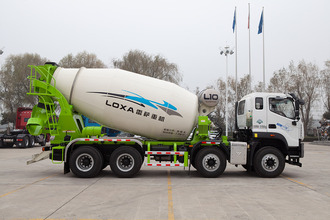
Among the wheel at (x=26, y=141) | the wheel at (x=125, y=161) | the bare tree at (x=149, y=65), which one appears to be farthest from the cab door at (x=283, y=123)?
the bare tree at (x=149, y=65)

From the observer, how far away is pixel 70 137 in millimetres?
9797

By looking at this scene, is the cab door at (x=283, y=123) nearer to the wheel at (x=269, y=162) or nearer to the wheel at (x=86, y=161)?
the wheel at (x=269, y=162)

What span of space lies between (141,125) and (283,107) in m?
4.85

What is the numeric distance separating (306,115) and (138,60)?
27.3m

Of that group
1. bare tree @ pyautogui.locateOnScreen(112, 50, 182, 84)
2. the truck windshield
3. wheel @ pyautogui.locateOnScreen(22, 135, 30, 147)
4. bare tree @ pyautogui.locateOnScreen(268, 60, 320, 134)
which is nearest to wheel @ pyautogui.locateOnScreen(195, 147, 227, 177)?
the truck windshield

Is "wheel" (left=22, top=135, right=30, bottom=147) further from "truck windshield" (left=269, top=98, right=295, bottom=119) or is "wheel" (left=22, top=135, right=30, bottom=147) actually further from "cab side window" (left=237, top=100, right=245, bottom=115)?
"truck windshield" (left=269, top=98, right=295, bottom=119)

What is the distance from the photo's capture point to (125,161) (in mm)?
9578

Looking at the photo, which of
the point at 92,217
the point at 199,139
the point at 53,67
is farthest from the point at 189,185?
the point at 53,67

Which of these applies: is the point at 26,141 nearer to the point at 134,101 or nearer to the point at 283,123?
the point at 134,101

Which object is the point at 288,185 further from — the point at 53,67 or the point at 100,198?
the point at 53,67

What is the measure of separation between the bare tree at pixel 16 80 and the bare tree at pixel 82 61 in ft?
13.2

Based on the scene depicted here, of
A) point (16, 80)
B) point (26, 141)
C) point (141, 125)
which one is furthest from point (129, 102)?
point (16, 80)

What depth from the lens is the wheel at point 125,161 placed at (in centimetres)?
948

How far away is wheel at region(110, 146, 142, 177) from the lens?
9480mm
